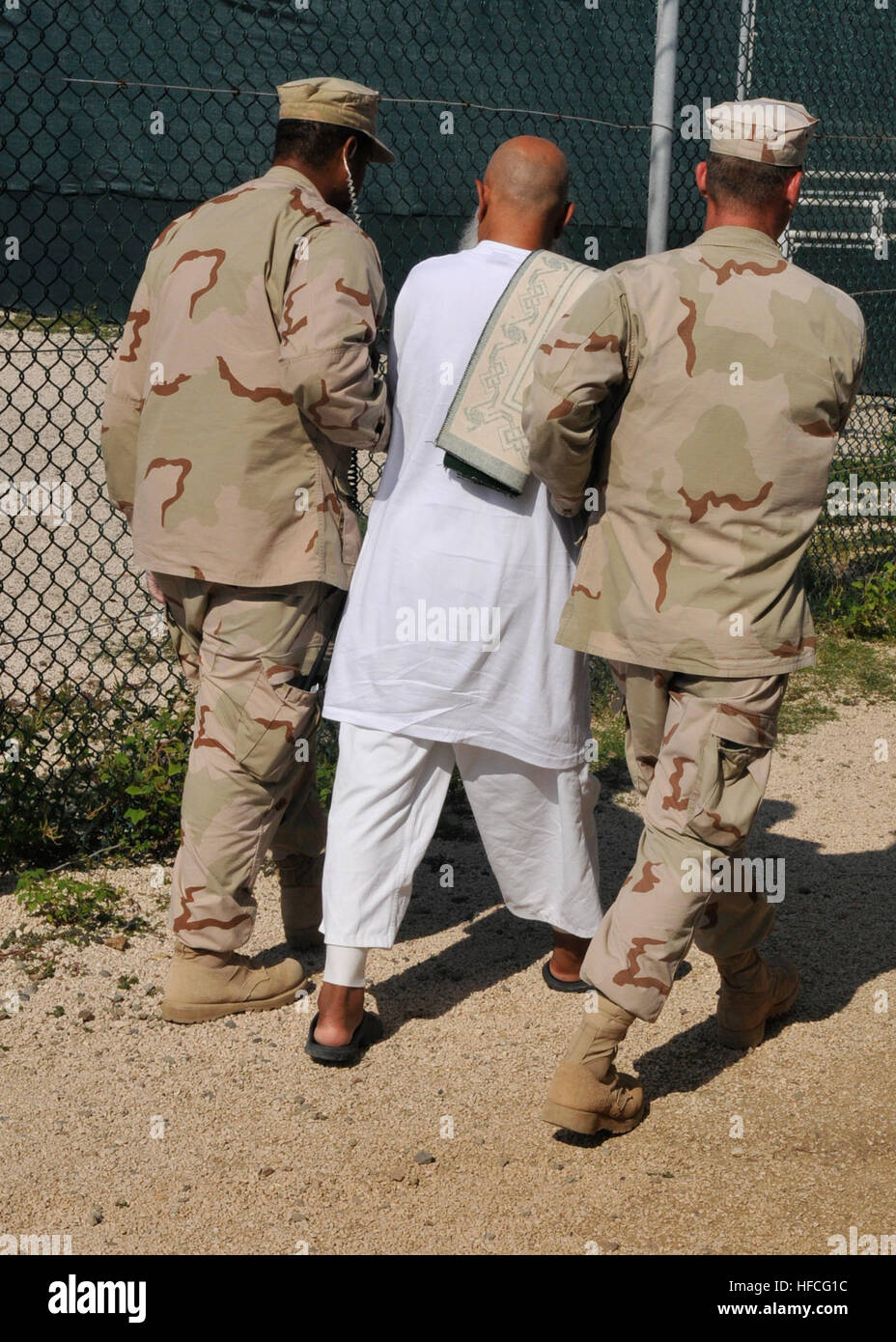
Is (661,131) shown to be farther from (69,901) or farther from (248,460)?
(69,901)

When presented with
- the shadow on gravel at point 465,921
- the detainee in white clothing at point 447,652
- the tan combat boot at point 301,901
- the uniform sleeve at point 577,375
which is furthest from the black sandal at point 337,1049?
the uniform sleeve at point 577,375

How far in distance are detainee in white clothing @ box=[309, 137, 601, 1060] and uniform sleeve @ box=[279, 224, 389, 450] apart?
98mm

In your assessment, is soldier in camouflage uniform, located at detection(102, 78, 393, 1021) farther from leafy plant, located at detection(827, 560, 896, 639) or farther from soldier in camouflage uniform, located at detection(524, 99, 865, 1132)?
leafy plant, located at detection(827, 560, 896, 639)

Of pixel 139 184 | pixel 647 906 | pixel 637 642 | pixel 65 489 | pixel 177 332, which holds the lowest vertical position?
pixel 65 489

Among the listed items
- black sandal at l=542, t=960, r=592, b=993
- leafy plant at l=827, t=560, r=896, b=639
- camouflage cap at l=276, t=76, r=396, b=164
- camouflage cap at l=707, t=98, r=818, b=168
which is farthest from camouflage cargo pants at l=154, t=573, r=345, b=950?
leafy plant at l=827, t=560, r=896, b=639

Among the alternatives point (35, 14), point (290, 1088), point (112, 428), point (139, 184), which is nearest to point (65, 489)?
point (139, 184)

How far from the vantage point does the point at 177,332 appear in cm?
324

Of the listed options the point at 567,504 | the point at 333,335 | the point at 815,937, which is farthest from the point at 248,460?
the point at 815,937

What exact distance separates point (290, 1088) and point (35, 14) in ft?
32.3

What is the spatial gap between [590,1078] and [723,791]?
66 cm

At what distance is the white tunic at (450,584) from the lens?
3.15 m

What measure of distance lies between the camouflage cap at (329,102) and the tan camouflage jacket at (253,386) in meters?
0.14

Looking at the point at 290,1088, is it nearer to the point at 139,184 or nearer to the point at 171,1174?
the point at 171,1174

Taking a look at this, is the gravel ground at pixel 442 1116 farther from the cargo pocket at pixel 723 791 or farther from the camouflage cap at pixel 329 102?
the camouflage cap at pixel 329 102
